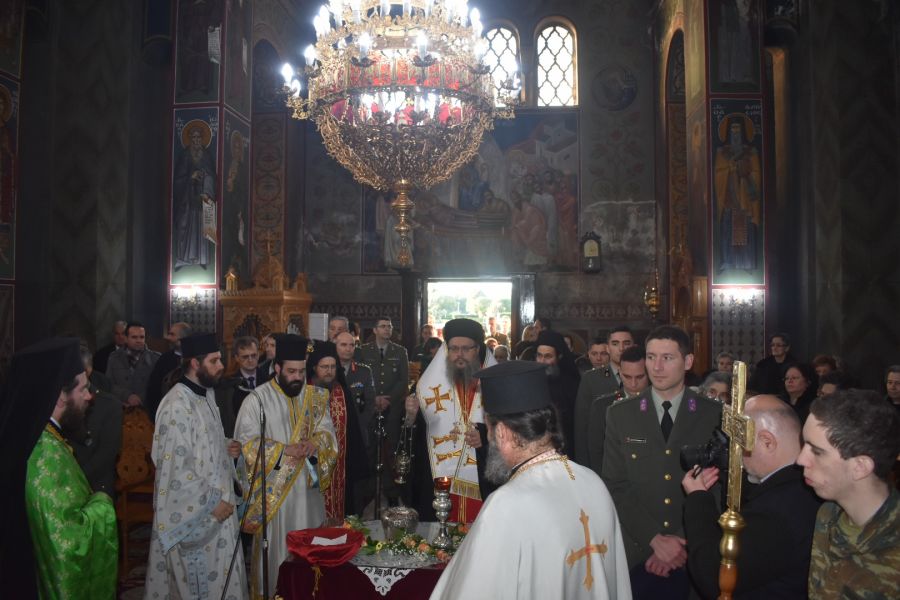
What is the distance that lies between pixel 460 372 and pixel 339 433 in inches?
40.8

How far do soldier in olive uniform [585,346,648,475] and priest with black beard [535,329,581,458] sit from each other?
126 centimetres

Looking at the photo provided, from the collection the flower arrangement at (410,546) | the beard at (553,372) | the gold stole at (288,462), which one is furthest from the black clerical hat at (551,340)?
the flower arrangement at (410,546)

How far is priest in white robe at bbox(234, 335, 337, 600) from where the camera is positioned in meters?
5.04

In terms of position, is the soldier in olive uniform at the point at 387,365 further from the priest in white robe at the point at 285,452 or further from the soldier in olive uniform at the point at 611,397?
the soldier in olive uniform at the point at 611,397

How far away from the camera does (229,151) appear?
13.5 metres

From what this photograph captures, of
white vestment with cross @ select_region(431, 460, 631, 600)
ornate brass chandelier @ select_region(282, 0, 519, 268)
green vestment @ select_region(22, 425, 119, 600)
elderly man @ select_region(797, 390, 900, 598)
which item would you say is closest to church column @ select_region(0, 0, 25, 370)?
ornate brass chandelier @ select_region(282, 0, 519, 268)

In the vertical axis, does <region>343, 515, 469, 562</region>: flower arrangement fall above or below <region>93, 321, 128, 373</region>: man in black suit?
below

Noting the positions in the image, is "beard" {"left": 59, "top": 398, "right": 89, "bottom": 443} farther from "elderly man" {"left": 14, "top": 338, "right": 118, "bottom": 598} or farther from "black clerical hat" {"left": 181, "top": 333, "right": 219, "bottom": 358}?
"black clerical hat" {"left": 181, "top": 333, "right": 219, "bottom": 358}

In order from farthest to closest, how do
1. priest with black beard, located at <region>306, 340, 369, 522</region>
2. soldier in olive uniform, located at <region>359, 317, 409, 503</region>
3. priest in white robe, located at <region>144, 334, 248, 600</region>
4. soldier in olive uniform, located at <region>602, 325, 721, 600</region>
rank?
soldier in olive uniform, located at <region>359, 317, 409, 503</region> → priest with black beard, located at <region>306, 340, 369, 522</region> → priest in white robe, located at <region>144, 334, 248, 600</region> → soldier in olive uniform, located at <region>602, 325, 721, 600</region>

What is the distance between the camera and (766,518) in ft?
8.64

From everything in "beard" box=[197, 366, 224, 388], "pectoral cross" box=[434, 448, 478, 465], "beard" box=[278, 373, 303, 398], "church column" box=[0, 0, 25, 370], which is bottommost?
"pectoral cross" box=[434, 448, 478, 465]

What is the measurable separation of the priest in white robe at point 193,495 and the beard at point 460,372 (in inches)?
62.5

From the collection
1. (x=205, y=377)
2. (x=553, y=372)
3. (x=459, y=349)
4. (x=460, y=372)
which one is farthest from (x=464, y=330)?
(x=205, y=377)

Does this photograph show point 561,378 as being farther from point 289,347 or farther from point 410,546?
point 410,546
